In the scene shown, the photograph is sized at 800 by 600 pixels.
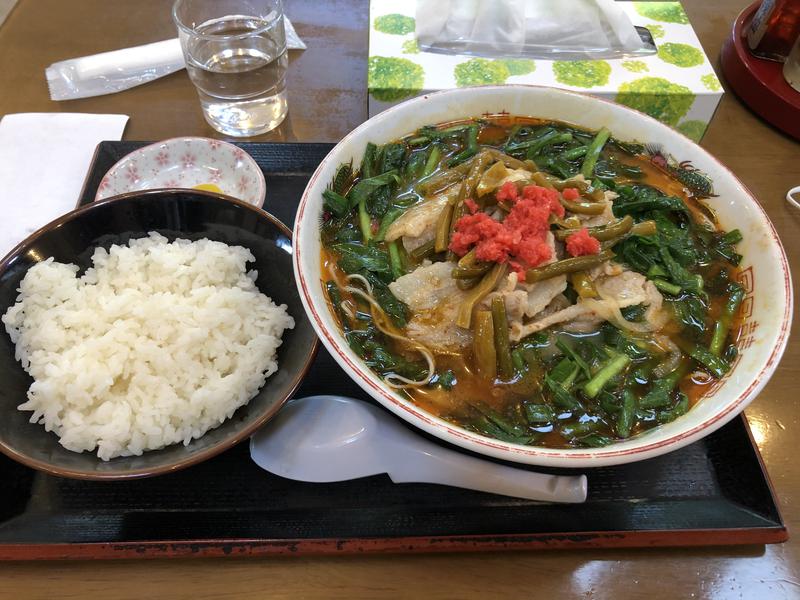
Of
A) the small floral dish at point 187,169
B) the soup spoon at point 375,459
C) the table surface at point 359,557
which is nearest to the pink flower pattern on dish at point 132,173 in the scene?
the small floral dish at point 187,169

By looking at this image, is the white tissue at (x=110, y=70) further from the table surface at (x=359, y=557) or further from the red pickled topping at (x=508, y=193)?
the red pickled topping at (x=508, y=193)

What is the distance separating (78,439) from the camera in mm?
1618

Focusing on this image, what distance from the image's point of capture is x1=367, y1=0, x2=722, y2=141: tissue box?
2.75 metres

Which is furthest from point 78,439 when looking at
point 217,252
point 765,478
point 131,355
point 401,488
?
point 765,478

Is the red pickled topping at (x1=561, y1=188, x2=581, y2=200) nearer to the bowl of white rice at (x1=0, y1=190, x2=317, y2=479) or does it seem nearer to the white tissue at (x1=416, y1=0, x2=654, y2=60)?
the bowl of white rice at (x1=0, y1=190, x2=317, y2=479)

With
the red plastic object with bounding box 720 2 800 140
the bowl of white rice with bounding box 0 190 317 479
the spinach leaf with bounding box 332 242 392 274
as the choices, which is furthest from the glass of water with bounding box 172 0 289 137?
the red plastic object with bounding box 720 2 800 140

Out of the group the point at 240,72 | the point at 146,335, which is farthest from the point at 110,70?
the point at 146,335

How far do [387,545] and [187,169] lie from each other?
193 cm

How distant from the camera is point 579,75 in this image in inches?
111

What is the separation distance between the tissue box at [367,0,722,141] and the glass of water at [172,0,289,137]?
0.48m

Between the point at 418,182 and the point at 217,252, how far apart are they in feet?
2.57

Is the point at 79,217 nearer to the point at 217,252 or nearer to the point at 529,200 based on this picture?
the point at 217,252

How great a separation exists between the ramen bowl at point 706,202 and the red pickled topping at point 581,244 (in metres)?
0.54

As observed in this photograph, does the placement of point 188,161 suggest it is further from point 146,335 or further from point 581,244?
point 581,244
